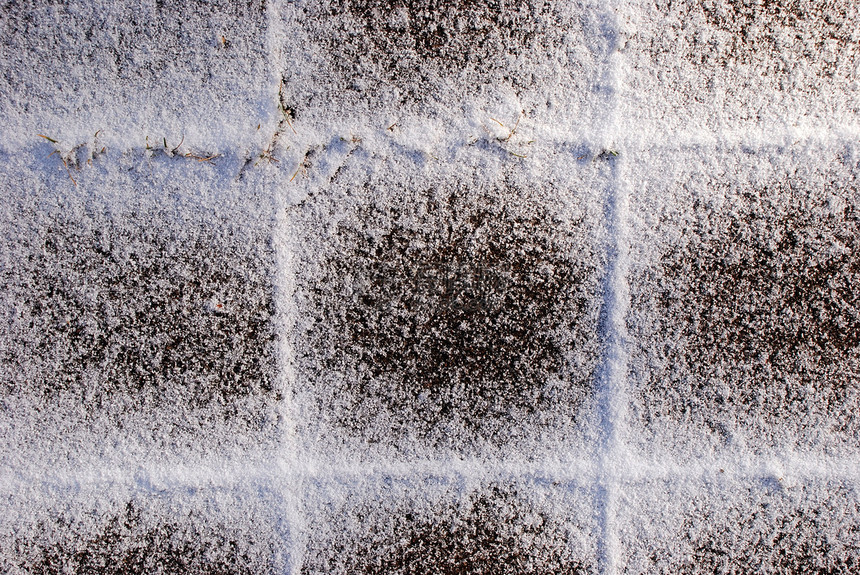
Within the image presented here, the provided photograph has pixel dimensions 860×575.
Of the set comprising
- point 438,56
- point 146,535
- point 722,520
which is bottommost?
point 146,535

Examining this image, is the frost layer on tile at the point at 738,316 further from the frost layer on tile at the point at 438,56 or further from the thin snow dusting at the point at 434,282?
the frost layer on tile at the point at 438,56

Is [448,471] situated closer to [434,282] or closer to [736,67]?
[434,282]

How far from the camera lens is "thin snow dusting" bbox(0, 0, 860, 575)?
1.54m

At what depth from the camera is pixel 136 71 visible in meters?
1.55

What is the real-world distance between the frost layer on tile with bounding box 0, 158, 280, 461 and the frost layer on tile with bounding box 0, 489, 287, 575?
0.53 feet

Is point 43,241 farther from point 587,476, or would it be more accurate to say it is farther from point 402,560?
point 587,476

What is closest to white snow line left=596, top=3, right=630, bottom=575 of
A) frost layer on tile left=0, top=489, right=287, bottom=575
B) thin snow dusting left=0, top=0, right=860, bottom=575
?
thin snow dusting left=0, top=0, right=860, bottom=575

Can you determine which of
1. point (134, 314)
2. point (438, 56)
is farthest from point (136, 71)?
point (438, 56)

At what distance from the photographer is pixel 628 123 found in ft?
5.09

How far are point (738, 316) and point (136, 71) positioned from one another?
1.86m

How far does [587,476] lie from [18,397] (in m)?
1.64

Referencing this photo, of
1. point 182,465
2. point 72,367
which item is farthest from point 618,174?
point 72,367

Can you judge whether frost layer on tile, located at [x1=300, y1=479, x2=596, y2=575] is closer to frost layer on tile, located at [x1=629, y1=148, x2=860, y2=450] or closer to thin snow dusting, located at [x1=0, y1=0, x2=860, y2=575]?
thin snow dusting, located at [x1=0, y1=0, x2=860, y2=575]

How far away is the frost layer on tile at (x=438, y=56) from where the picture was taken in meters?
1.55
